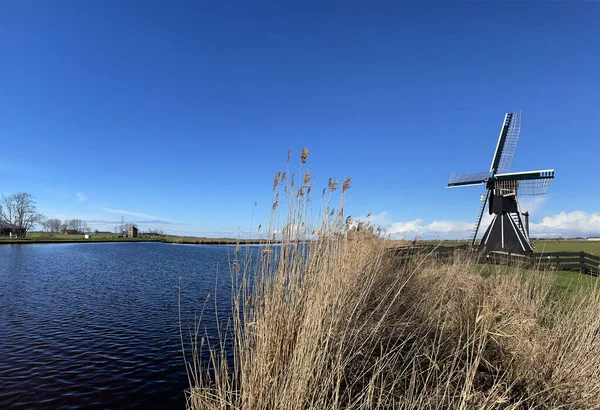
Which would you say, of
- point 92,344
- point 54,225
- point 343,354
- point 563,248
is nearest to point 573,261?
point 343,354

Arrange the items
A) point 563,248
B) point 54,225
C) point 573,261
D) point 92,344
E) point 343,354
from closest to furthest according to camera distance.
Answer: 1. point 343,354
2. point 92,344
3. point 573,261
4. point 563,248
5. point 54,225

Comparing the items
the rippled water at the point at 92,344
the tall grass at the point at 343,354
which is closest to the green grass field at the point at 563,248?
the tall grass at the point at 343,354

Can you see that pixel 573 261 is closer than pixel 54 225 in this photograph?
Yes

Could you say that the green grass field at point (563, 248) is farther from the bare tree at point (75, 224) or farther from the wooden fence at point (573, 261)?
the bare tree at point (75, 224)

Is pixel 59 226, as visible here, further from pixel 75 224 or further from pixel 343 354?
pixel 343 354

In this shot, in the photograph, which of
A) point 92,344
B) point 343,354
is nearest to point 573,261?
point 343,354

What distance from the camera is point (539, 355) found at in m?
3.68

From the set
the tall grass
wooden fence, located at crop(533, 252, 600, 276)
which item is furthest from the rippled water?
wooden fence, located at crop(533, 252, 600, 276)

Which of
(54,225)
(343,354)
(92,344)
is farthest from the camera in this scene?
(54,225)

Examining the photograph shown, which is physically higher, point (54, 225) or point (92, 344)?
point (54, 225)

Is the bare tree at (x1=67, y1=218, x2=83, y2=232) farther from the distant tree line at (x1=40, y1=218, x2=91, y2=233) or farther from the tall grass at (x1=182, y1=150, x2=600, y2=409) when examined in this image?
the tall grass at (x1=182, y1=150, x2=600, y2=409)

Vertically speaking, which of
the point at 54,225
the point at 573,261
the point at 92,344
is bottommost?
the point at 92,344

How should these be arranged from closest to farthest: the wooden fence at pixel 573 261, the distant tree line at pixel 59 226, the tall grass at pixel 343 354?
→ 1. the tall grass at pixel 343 354
2. the wooden fence at pixel 573 261
3. the distant tree line at pixel 59 226

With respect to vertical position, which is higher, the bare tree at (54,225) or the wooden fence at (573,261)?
the bare tree at (54,225)
